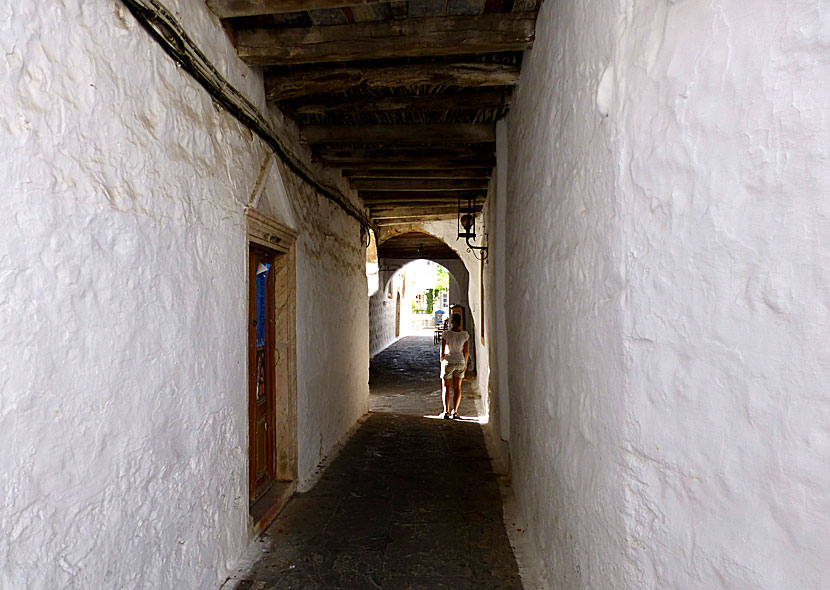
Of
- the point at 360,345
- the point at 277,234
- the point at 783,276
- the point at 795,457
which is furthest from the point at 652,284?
the point at 360,345

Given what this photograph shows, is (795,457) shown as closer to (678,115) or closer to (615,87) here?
(678,115)

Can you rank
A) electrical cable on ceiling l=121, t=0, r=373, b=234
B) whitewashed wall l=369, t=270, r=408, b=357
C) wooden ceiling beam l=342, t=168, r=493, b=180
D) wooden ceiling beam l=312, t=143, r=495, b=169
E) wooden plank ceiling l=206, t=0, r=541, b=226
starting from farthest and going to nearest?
whitewashed wall l=369, t=270, r=408, b=357 < wooden ceiling beam l=342, t=168, r=493, b=180 < wooden ceiling beam l=312, t=143, r=495, b=169 < wooden plank ceiling l=206, t=0, r=541, b=226 < electrical cable on ceiling l=121, t=0, r=373, b=234

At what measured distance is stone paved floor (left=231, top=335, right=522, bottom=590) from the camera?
2.98m

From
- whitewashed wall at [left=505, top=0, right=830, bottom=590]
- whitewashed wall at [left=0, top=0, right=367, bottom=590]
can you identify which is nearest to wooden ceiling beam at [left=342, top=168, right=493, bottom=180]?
whitewashed wall at [left=0, top=0, right=367, bottom=590]

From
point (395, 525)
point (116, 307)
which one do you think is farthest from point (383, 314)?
point (116, 307)

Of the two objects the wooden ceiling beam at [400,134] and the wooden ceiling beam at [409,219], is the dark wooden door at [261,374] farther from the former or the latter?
the wooden ceiling beam at [409,219]

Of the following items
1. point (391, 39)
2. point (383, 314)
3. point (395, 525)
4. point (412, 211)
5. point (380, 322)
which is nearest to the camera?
point (391, 39)

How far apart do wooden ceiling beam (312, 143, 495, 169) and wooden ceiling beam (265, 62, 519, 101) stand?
4.54 feet

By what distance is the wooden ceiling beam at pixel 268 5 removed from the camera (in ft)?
8.61

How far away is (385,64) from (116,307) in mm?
2378

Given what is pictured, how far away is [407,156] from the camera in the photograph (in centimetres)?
532

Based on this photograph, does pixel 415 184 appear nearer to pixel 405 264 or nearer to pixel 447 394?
pixel 447 394

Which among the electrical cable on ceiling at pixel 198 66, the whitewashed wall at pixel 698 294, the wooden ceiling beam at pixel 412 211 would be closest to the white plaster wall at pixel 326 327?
the electrical cable on ceiling at pixel 198 66

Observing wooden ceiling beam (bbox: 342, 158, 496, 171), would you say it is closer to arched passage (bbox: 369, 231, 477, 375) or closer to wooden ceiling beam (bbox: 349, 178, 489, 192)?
wooden ceiling beam (bbox: 349, 178, 489, 192)
